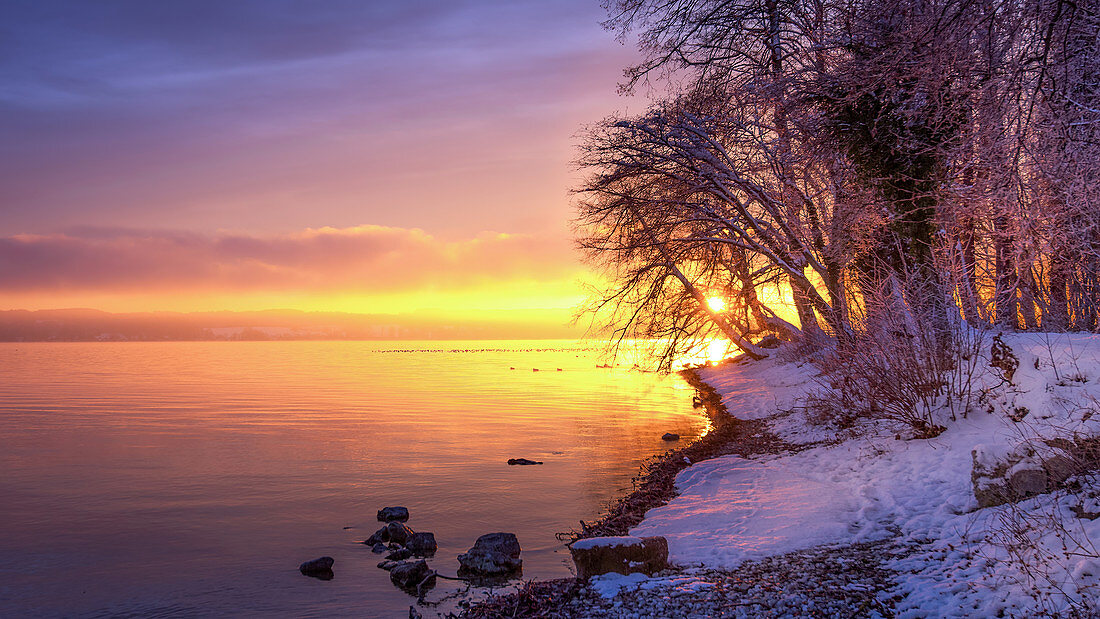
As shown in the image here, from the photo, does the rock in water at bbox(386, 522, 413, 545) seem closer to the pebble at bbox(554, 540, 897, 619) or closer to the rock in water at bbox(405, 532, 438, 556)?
the rock in water at bbox(405, 532, 438, 556)

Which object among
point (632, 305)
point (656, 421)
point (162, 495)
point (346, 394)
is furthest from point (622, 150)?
point (346, 394)

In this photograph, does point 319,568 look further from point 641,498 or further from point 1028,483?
point 1028,483

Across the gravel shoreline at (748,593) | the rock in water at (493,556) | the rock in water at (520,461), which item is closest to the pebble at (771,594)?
the gravel shoreline at (748,593)

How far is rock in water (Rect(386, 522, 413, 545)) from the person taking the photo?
11.9m

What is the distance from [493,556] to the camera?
10148 millimetres

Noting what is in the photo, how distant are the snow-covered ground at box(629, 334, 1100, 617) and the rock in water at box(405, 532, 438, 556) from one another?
3.50m

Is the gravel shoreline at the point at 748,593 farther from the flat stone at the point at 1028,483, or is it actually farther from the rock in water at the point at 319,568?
the rock in water at the point at 319,568

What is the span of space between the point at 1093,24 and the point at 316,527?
15.5 metres

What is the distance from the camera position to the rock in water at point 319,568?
10.4 meters

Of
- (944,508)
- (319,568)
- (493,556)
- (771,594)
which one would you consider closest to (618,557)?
(771,594)

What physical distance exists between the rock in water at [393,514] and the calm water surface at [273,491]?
275 millimetres

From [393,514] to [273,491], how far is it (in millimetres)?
4814

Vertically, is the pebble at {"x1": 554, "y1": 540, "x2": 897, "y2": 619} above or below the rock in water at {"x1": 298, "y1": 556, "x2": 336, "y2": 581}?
above

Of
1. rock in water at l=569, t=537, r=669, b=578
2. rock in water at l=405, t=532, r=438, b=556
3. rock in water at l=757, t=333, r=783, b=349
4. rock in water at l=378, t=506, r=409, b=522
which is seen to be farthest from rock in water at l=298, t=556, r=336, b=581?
rock in water at l=757, t=333, r=783, b=349
